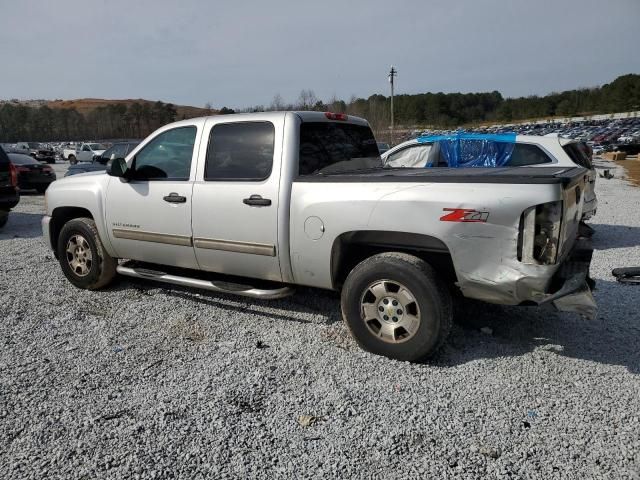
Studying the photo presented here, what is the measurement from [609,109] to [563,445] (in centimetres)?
13841

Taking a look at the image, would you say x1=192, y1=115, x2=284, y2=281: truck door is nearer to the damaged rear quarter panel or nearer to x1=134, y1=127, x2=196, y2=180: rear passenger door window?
x1=134, y1=127, x2=196, y2=180: rear passenger door window

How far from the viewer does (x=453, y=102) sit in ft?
437

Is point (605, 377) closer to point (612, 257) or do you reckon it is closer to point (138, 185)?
point (612, 257)

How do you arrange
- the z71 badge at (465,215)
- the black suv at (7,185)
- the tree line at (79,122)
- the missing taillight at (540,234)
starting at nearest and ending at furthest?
the missing taillight at (540,234)
the z71 badge at (465,215)
the black suv at (7,185)
the tree line at (79,122)

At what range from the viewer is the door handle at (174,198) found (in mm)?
4391

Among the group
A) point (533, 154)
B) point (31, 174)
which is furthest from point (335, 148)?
point (31, 174)

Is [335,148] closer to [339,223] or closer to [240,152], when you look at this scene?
[240,152]

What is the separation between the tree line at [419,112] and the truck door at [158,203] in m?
68.9

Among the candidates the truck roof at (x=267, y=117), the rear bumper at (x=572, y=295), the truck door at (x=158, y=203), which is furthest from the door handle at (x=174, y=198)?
the rear bumper at (x=572, y=295)

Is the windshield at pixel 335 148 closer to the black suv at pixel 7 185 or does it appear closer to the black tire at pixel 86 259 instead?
the black tire at pixel 86 259

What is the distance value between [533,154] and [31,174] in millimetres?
14365

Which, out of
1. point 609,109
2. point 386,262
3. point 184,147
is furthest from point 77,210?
point 609,109

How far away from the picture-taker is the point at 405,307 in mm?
3490

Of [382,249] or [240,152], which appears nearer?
[382,249]
